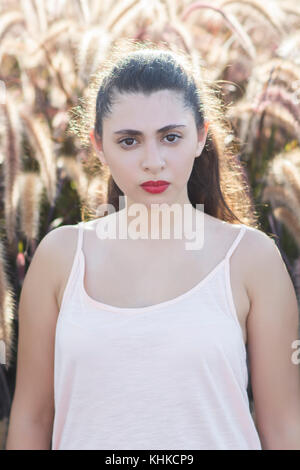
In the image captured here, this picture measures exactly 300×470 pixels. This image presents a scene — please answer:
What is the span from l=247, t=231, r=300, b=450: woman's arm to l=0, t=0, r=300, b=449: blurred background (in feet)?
1.07

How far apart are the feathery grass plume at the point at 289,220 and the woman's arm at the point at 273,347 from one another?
30 cm

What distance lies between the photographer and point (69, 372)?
4.81 ft

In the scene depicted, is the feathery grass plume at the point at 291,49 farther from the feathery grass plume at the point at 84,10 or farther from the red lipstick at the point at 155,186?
the red lipstick at the point at 155,186

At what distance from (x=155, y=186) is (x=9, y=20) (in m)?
1.19

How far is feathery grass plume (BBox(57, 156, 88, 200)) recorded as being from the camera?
1.94 meters

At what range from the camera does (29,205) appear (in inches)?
73.4

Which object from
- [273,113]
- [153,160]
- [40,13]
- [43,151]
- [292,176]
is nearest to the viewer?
[153,160]

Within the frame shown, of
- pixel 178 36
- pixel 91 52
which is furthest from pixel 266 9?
pixel 91 52

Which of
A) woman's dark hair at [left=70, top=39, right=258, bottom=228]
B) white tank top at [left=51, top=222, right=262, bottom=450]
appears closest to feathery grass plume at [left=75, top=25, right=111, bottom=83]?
woman's dark hair at [left=70, top=39, right=258, bottom=228]

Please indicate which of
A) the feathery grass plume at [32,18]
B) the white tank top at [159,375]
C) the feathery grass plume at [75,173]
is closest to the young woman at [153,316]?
the white tank top at [159,375]

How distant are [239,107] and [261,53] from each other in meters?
0.81

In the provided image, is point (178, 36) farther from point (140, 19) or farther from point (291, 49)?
point (140, 19)
